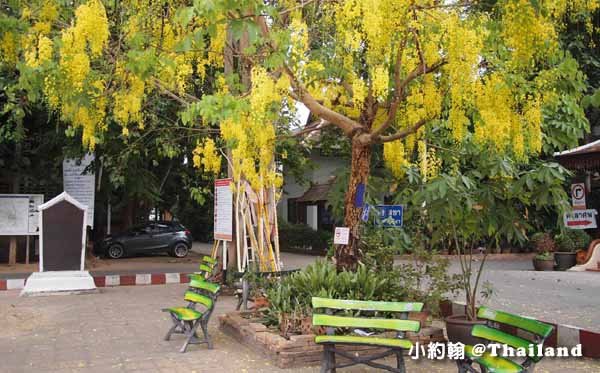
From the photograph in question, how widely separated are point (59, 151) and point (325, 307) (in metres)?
14.7

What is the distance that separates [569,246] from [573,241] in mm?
413

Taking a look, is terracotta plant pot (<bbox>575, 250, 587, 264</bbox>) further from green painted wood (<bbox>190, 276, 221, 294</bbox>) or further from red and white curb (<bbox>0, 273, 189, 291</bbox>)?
green painted wood (<bbox>190, 276, 221, 294</bbox>)

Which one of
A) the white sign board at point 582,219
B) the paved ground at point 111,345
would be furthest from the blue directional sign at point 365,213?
the white sign board at point 582,219

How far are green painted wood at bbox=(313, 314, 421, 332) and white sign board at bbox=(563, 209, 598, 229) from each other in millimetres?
12779

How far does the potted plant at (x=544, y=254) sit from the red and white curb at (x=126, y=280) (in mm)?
10016

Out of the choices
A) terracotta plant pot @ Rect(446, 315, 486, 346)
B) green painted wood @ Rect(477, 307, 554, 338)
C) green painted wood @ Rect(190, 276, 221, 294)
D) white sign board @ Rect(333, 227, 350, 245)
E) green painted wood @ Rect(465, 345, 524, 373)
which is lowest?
terracotta plant pot @ Rect(446, 315, 486, 346)

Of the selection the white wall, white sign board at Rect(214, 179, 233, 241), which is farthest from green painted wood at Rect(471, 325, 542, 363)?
the white wall

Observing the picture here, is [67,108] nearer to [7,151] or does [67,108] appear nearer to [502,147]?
[502,147]

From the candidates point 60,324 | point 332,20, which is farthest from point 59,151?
point 332,20

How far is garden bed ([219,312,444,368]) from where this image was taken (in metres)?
5.88

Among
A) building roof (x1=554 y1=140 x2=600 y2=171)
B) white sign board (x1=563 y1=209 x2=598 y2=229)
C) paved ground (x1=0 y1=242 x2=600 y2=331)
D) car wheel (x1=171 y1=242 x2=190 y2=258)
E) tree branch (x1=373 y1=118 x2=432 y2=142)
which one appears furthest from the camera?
car wheel (x1=171 y1=242 x2=190 y2=258)

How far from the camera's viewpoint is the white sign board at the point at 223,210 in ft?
37.4

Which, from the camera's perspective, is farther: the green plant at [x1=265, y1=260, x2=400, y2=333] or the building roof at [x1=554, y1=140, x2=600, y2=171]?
the building roof at [x1=554, y1=140, x2=600, y2=171]

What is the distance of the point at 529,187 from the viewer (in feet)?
20.3
